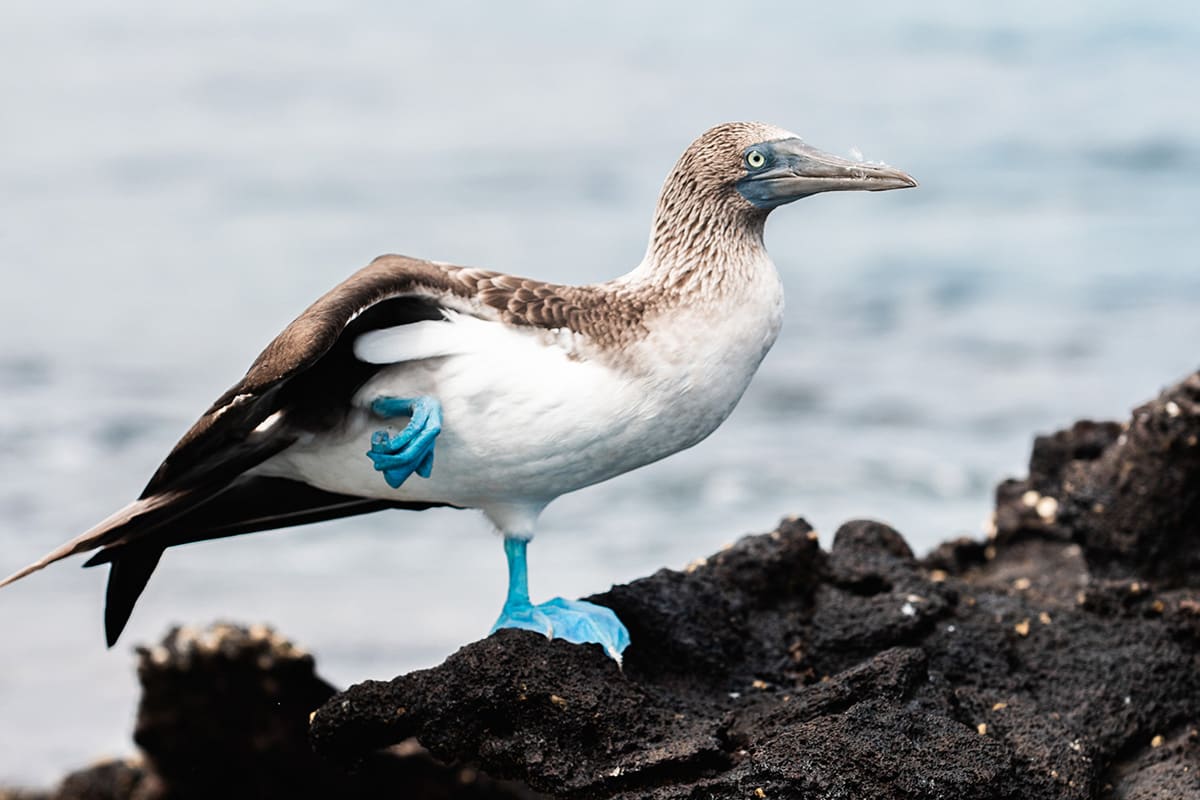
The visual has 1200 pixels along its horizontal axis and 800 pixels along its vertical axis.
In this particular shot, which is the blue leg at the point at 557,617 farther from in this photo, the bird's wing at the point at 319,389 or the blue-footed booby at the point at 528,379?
the bird's wing at the point at 319,389

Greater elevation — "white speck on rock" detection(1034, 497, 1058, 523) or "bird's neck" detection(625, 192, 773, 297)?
"bird's neck" detection(625, 192, 773, 297)

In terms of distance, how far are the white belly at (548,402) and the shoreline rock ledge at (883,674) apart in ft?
1.65

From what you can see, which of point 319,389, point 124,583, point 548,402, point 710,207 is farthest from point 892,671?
point 124,583

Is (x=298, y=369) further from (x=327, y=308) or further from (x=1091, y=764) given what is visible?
(x=1091, y=764)

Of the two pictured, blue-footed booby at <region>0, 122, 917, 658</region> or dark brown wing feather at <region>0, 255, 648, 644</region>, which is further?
blue-footed booby at <region>0, 122, 917, 658</region>

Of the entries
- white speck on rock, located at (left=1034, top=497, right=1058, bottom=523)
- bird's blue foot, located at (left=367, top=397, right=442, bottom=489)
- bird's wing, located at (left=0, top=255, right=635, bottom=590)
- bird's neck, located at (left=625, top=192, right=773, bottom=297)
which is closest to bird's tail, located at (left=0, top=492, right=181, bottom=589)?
bird's wing, located at (left=0, top=255, right=635, bottom=590)

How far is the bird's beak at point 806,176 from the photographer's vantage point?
481 cm

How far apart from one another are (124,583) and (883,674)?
226 cm

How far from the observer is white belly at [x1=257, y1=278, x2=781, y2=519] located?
465cm

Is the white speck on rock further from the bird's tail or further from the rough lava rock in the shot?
the bird's tail

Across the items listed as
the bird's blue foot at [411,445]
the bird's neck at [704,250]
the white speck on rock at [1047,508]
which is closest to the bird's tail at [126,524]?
the bird's blue foot at [411,445]

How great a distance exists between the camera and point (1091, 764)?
15.6ft

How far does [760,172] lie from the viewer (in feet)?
15.9

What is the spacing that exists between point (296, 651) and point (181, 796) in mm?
598
